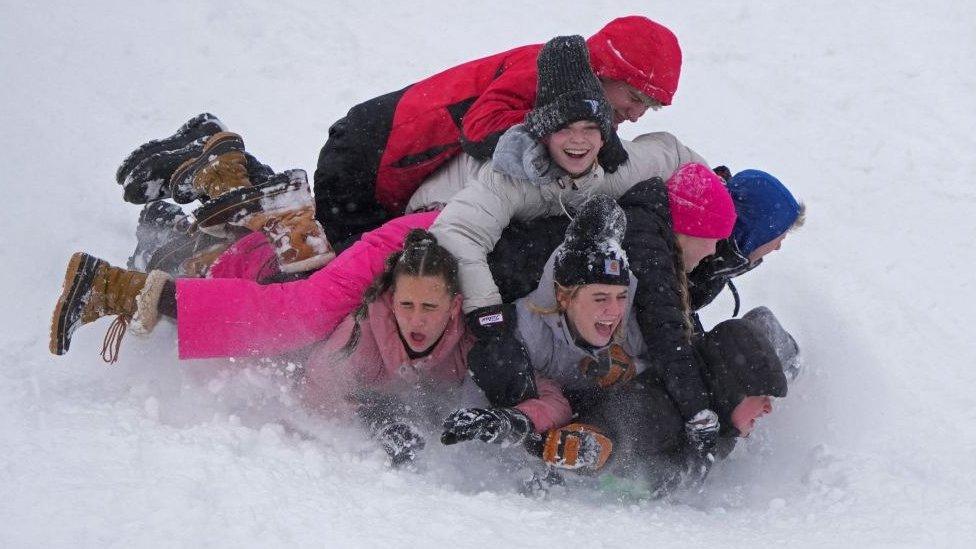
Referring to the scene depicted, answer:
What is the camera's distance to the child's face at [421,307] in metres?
3.06

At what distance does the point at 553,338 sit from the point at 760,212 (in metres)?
1.03

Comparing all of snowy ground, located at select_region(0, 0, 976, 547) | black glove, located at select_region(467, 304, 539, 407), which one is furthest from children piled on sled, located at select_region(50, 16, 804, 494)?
snowy ground, located at select_region(0, 0, 976, 547)

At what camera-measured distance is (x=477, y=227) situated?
320cm

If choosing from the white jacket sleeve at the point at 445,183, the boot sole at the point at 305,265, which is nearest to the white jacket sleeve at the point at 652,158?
the white jacket sleeve at the point at 445,183

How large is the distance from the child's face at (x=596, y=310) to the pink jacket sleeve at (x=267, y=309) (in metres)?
0.67

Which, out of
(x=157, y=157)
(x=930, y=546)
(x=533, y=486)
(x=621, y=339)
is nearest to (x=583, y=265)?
(x=621, y=339)

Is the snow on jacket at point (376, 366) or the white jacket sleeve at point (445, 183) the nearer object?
the snow on jacket at point (376, 366)

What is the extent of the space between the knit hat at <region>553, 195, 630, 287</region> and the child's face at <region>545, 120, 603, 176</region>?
141 millimetres

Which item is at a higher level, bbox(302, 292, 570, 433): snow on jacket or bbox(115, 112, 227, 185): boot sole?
bbox(115, 112, 227, 185): boot sole

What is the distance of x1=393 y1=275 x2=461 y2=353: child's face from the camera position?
306cm

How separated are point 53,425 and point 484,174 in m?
1.64

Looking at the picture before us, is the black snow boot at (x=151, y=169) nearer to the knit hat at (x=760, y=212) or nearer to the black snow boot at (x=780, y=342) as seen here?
the knit hat at (x=760, y=212)

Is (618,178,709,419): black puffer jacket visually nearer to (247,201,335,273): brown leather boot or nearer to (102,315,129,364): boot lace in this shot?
(247,201,335,273): brown leather boot

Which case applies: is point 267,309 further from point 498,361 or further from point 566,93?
point 566,93
